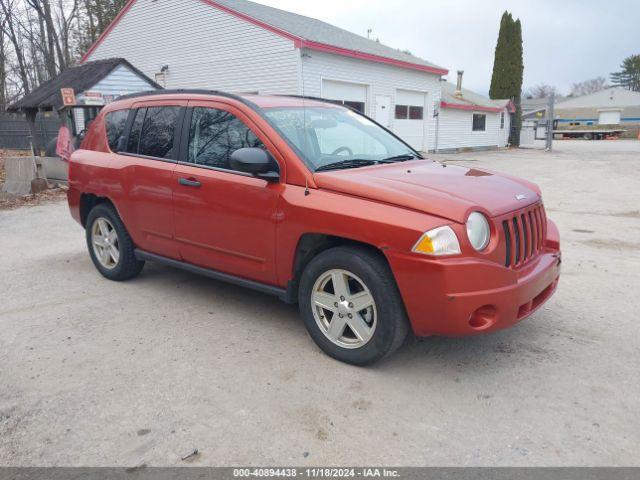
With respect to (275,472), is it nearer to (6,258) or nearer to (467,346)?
(467,346)

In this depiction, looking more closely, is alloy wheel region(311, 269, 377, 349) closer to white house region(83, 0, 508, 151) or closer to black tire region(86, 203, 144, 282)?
black tire region(86, 203, 144, 282)

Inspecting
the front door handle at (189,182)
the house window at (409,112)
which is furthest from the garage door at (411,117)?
the front door handle at (189,182)

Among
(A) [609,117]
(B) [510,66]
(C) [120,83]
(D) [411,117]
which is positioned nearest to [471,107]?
(D) [411,117]

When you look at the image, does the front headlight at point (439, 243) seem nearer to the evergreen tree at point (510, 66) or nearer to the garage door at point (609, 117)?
the evergreen tree at point (510, 66)

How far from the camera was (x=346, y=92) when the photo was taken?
20.1 meters

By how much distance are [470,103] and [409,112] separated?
6.69m

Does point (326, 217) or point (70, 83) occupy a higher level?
point (70, 83)

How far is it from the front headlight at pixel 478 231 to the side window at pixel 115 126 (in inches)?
140

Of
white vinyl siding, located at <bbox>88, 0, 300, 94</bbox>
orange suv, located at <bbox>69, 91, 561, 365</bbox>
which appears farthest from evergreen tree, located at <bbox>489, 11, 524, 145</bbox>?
orange suv, located at <bbox>69, 91, 561, 365</bbox>

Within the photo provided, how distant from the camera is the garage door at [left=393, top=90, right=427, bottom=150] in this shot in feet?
76.6

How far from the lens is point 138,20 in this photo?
859 inches

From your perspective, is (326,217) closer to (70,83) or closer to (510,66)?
(70,83)

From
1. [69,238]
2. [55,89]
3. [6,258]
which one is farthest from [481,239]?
[55,89]

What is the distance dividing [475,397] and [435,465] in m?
0.74
